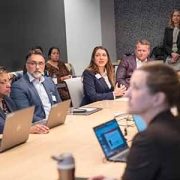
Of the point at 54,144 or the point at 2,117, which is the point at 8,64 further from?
the point at 54,144

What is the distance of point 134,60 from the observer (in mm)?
5766

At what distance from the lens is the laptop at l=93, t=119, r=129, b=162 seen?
2.29m

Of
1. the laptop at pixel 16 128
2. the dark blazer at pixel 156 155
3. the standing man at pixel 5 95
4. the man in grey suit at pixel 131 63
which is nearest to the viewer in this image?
the dark blazer at pixel 156 155

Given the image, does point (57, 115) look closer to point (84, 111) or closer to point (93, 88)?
point (84, 111)

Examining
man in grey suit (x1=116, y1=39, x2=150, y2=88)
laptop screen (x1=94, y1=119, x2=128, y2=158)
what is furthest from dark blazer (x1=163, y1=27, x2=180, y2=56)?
laptop screen (x1=94, y1=119, x2=128, y2=158)

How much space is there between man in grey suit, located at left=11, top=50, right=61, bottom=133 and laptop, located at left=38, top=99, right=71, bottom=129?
48cm

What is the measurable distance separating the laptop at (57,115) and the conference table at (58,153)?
0.15 feet

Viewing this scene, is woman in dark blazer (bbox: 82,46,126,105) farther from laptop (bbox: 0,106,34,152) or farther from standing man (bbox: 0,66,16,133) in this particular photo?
laptop (bbox: 0,106,34,152)

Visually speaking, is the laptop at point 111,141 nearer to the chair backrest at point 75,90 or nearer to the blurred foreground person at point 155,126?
the blurred foreground person at point 155,126

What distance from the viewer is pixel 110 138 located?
2.35 meters

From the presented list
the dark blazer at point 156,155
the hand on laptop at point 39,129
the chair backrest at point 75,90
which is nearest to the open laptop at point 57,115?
the hand on laptop at point 39,129

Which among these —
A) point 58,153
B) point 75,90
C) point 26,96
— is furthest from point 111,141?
point 75,90

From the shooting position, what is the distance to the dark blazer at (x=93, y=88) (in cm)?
482

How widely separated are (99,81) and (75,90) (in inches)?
13.5
